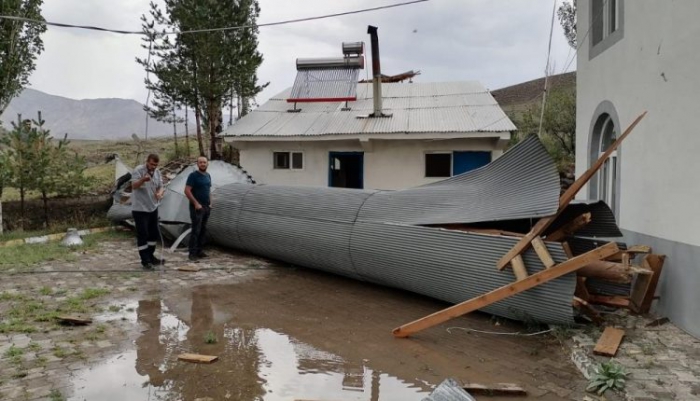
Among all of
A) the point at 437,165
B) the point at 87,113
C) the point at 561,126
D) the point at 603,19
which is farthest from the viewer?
the point at 87,113

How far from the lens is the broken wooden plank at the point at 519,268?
471 centimetres

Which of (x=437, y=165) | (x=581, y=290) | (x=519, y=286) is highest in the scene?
(x=437, y=165)

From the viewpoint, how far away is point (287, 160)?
1284 centimetres

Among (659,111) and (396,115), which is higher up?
(396,115)

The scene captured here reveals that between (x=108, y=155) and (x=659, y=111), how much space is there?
49.6 ft

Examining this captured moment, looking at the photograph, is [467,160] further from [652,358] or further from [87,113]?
[87,113]

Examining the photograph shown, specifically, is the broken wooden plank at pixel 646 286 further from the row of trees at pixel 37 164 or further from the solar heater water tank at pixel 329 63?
the row of trees at pixel 37 164

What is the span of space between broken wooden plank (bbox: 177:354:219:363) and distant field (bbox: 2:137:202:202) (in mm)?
9846

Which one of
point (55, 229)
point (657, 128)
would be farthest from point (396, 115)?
point (55, 229)

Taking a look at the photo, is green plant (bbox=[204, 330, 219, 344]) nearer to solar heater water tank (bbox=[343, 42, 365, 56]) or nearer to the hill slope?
solar heater water tank (bbox=[343, 42, 365, 56])

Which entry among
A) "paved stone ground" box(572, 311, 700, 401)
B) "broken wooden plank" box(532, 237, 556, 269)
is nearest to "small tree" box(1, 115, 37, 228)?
"broken wooden plank" box(532, 237, 556, 269)

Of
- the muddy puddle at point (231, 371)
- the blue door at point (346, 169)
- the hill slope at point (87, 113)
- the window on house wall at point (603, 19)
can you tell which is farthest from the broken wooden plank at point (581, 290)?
the hill slope at point (87, 113)

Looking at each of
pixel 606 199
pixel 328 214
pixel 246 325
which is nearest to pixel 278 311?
pixel 246 325

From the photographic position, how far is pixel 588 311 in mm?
4957
